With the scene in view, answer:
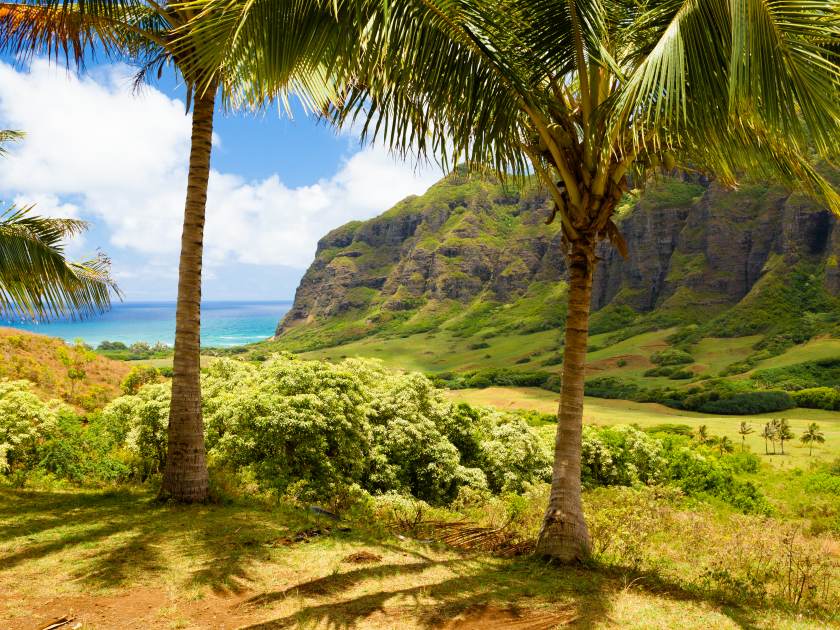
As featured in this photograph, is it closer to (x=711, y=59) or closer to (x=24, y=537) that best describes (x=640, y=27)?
(x=711, y=59)

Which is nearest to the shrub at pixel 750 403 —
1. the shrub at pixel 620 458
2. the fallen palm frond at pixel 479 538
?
the shrub at pixel 620 458

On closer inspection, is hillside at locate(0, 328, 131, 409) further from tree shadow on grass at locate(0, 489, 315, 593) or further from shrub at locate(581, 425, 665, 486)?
shrub at locate(581, 425, 665, 486)

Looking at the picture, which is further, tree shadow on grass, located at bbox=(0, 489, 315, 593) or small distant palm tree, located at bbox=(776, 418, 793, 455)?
small distant palm tree, located at bbox=(776, 418, 793, 455)

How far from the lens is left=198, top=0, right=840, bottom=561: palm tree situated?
14.8 feet

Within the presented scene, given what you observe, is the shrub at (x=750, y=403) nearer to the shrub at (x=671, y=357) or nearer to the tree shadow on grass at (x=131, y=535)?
the shrub at (x=671, y=357)

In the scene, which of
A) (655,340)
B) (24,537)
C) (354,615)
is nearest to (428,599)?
(354,615)

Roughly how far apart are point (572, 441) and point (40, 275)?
30.8ft

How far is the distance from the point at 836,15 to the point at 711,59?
0.95 metres

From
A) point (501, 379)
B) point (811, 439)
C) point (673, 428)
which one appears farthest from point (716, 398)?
point (501, 379)

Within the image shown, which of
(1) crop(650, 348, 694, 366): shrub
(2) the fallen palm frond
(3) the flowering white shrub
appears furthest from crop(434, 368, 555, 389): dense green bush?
(2) the fallen palm frond

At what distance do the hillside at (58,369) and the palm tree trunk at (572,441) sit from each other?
83.8ft

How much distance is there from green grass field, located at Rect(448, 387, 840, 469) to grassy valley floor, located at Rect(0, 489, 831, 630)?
170 ft

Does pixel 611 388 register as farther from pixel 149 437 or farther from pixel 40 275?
pixel 40 275

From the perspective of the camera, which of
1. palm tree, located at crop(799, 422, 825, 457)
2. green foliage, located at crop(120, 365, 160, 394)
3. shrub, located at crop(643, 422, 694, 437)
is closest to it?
green foliage, located at crop(120, 365, 160, 394)
